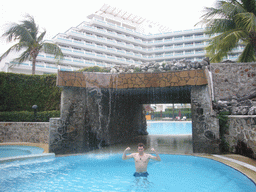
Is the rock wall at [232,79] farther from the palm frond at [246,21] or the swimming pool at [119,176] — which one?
the swimming pool at [119,176]

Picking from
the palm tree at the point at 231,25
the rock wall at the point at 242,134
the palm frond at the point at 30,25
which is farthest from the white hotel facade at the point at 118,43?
the rock wall at the point at 242,134

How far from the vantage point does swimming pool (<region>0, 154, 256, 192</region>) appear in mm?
4602

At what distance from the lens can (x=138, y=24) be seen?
82.1m

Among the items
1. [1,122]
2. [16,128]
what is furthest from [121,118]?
[1,122]

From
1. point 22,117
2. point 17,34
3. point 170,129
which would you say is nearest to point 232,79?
point 22,117

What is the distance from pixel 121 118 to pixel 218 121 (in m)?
5.58

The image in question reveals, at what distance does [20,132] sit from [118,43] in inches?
2273

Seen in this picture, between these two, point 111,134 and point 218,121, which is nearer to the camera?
point 218,121

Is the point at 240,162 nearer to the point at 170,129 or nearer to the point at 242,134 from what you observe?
the point at 242,134

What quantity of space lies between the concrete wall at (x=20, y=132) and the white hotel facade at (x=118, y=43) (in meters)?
38.8

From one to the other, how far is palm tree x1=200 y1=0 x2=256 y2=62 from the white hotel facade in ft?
138

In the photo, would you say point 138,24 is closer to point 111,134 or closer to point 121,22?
point 121,22

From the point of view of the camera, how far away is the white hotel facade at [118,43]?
54531 mm

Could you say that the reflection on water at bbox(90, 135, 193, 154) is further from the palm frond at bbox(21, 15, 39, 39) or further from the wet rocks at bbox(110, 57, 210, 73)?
the palm frond at bbox(21, 15, 39, 39)
